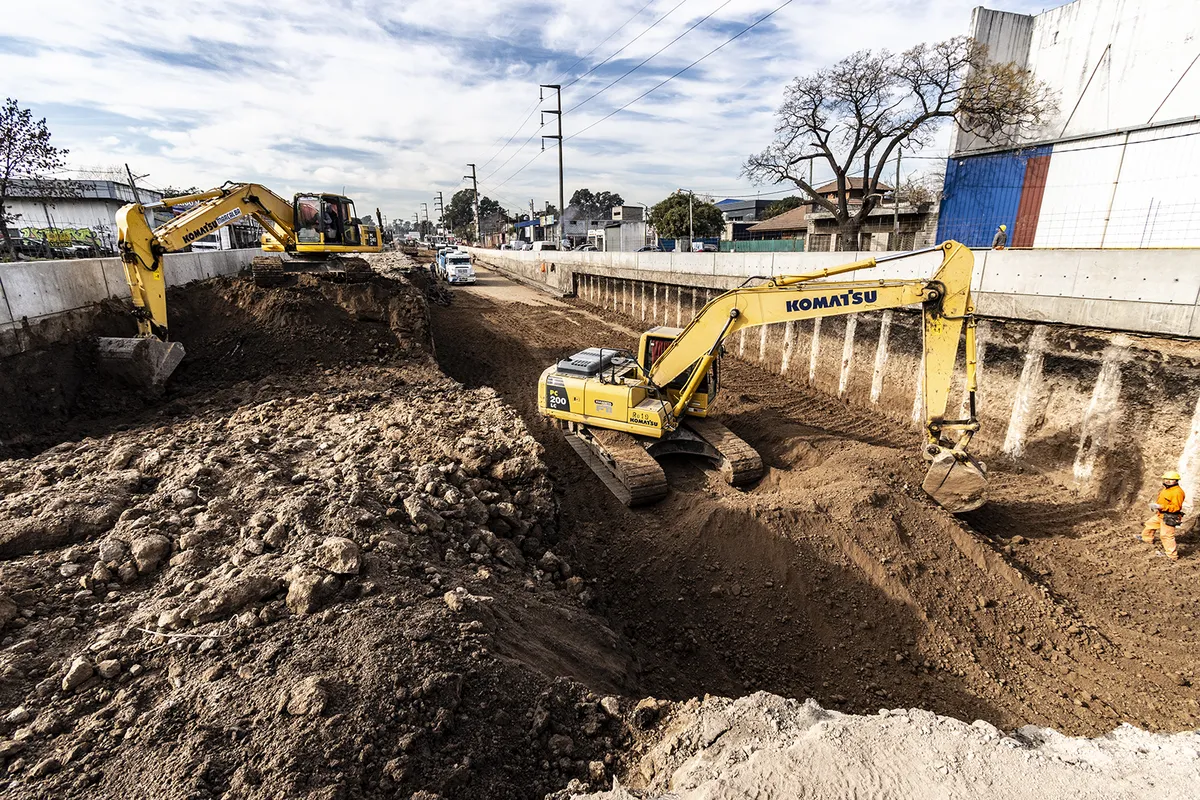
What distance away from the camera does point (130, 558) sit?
3.95 meters

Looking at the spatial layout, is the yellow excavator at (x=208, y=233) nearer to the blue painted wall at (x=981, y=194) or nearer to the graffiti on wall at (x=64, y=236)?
the graffiti on wall at (x=64, y=236)

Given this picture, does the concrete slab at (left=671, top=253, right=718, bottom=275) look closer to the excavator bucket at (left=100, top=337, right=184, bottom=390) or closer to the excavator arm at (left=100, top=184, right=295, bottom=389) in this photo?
the excavator arm at (left=100, top=184, right=295, bottom=389)

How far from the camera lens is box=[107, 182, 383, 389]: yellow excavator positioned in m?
9.05

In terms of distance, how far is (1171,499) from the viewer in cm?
621

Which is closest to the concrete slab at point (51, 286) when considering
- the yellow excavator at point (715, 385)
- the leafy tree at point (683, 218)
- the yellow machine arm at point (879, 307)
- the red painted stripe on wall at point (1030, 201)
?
the yellow excavator at point (715, 385)

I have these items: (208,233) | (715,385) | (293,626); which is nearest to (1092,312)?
(715,385)

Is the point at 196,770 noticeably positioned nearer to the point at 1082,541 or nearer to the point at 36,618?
the point at 36,618

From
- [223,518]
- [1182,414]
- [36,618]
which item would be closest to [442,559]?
[223,518]

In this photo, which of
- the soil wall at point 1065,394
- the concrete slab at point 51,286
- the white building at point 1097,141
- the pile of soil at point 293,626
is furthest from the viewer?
the white building at point 1097,141

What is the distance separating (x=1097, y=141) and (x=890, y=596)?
1812 cm

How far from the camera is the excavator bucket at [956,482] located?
6.57 m

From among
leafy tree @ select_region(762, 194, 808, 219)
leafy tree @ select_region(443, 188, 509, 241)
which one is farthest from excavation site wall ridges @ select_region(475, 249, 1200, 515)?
leafy tree @ select_region(443, 188, 509, 241)

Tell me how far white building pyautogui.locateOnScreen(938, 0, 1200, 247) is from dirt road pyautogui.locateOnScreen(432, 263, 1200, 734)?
40.6 ft

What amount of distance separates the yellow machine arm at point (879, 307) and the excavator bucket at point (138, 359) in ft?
27.5
